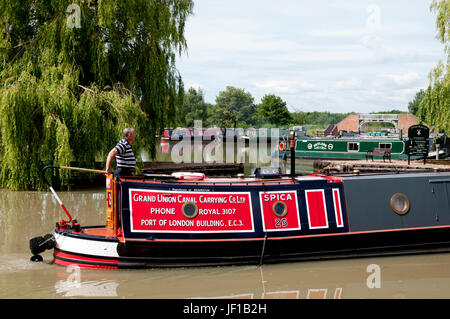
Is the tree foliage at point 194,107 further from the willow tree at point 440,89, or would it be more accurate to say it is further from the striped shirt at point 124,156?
the striped shirt at point 124,156

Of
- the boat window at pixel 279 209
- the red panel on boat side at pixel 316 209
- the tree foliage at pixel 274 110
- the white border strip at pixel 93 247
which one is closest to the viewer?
the white border strip at pixel 93 247

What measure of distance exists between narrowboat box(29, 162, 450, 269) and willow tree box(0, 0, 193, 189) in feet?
26.7

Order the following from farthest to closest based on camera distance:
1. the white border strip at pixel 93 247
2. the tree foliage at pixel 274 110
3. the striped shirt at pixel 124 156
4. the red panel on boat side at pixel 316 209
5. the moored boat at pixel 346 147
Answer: the tree foliage at pixel 274 110 → the moored boat at pixel 346 147 → the red panel on boat side at pixel 316 209 → the striped shirt at pixel 124 156 → the white border strip at pixel 93 247

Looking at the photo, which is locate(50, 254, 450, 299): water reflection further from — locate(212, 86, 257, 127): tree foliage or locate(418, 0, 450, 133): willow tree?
locate(212, 86, 257, 127): tree foliage

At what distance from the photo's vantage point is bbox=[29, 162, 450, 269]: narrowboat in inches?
347

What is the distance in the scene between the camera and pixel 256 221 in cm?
926

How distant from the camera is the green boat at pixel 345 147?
3145 cm

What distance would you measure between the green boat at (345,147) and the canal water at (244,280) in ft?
73.7

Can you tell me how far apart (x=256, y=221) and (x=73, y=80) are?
36.7 ft

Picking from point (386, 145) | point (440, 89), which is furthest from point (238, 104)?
point (440, 89)


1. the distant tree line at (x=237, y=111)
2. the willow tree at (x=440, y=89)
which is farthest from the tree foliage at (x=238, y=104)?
the willow tree at (x=440, y=89)

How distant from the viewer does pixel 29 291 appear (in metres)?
7.86

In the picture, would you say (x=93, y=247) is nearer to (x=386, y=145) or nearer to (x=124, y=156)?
(x=124, y=156)
